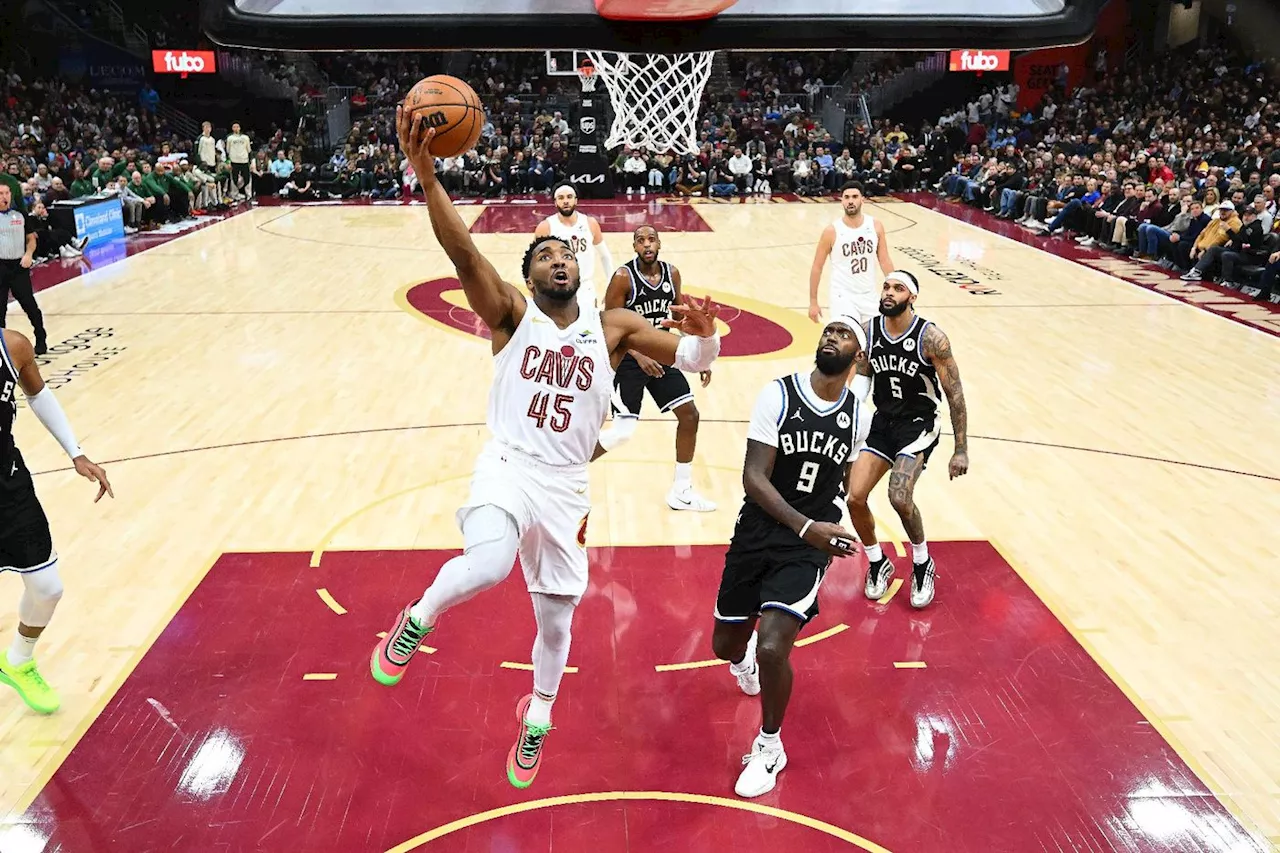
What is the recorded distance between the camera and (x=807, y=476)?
14.0ft

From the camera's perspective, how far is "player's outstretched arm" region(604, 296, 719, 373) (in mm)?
3914

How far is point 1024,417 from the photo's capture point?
8.84 m

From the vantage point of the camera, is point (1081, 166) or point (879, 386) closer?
point (879, 386)

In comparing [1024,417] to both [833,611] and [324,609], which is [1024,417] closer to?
[833,611]

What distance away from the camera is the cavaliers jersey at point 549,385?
383 cm

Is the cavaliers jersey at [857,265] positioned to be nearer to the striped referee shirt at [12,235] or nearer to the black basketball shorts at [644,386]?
the black basketball shorts at [644,386]

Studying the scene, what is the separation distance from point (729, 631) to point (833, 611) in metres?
1.33

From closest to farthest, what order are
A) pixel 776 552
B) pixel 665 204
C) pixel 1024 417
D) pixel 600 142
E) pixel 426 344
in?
1. pixel 776 552
2. pixel 1024 417
3. pixel 426 344
4. pixel 665 204
5. pixel 600 142

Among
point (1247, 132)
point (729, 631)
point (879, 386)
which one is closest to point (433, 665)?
point (729, 631)

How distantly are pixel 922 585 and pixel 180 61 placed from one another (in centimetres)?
2691

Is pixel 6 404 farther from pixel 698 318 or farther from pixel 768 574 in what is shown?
pixel 768 574

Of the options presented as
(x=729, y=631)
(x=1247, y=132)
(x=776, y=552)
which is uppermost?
(x=1247, y=132)

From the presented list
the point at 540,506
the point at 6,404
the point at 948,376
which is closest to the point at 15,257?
the point at 6,404

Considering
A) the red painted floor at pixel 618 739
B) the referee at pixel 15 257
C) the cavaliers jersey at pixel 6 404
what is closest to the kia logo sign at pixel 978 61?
the referee at pixel 15 257
